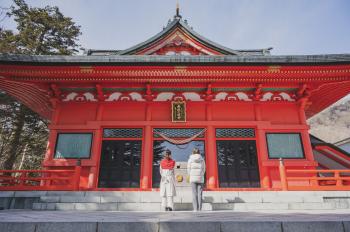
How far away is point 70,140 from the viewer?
9.77 m

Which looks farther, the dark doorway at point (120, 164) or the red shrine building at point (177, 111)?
the dark doorway at point (120, 164)

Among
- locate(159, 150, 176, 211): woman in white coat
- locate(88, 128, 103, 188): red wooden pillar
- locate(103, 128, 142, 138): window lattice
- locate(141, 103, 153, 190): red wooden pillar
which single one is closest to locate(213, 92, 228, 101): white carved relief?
locate(141, 103, 153, 190): red wooden pillar

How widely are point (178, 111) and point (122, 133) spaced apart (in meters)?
2.73

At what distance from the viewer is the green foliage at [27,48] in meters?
16.0

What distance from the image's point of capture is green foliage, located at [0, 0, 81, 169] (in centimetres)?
1602

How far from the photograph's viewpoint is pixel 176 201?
7.06m

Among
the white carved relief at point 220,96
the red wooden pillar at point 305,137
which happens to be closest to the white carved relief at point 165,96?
the white carved relief at point 220,96

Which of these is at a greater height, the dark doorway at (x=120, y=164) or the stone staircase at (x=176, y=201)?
the dark doorway at (x=120, y=164)

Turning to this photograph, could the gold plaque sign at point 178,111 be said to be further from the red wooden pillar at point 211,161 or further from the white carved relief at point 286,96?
the white carved relief at point 286,96

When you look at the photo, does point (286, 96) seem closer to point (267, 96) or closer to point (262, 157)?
point (267, 96)

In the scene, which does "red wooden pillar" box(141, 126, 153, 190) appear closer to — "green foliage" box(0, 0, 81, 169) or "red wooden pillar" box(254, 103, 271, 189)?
"red wooden pillar" box(254, 103, 271, 189)

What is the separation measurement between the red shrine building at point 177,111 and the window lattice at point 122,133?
5cm

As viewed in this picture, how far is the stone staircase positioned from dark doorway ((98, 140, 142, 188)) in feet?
6.23

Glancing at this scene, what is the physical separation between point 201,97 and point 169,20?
6.71m
